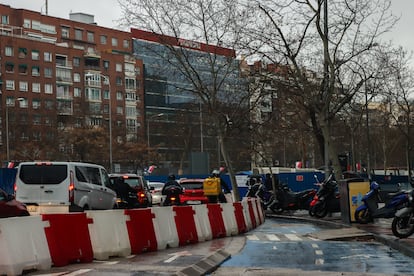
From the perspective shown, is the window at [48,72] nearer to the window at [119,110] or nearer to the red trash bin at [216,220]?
the window at [119,110]

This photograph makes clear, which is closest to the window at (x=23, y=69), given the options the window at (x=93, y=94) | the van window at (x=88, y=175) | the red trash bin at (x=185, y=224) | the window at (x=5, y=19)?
the window at (x=5, y=19)

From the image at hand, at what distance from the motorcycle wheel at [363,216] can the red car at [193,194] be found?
8.65 meters

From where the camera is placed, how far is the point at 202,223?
15609mm

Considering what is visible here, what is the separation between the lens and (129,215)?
40.0ft

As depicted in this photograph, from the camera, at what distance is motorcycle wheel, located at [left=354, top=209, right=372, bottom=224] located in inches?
787

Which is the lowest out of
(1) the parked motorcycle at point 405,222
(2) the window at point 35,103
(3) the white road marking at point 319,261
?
(3) the white road marking at point 319,261

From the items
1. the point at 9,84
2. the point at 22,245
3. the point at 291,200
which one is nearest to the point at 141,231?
the point at 22,245

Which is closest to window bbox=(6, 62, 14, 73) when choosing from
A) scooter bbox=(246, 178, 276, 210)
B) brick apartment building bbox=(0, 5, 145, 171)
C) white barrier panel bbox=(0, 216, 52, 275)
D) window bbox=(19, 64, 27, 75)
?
brick apartment building bbox=(0, 5, 145, 171)

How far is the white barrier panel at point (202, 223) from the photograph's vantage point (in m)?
15.3

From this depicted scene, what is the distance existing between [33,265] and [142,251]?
3270 millimetres

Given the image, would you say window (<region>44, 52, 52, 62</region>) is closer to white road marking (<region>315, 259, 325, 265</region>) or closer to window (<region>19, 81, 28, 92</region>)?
→ window (<region>19, 81, 28, 92</region>)

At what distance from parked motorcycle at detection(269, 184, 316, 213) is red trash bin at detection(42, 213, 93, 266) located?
18.3 meters

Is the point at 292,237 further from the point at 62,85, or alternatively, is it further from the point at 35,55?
the point at 62,85

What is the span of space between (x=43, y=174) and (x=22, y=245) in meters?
9.98
